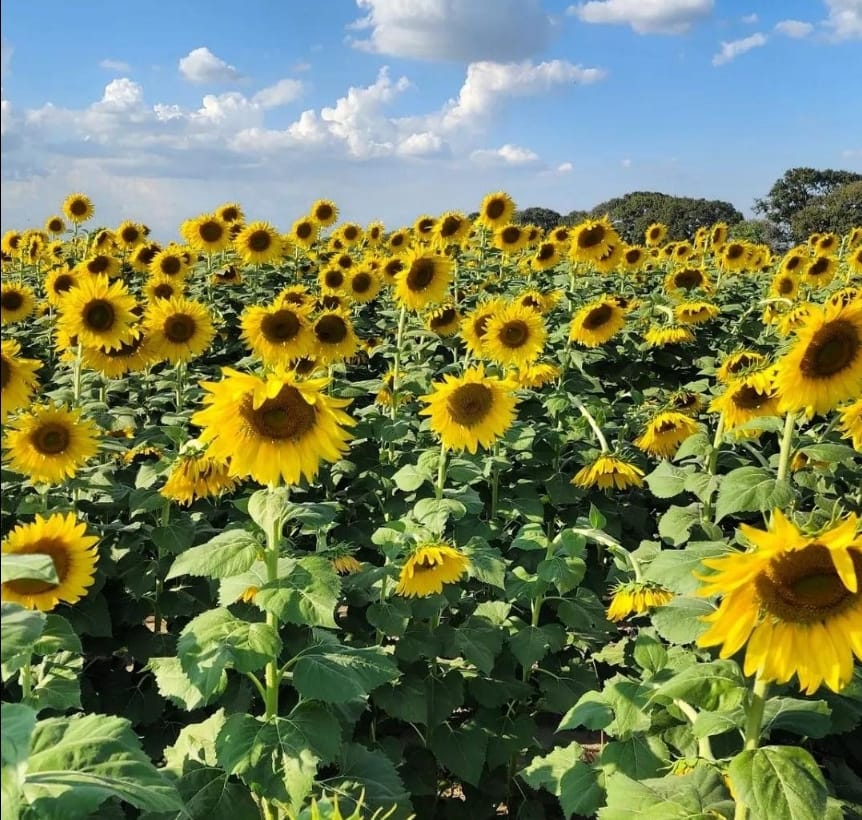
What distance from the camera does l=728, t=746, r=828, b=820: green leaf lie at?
1925 mm

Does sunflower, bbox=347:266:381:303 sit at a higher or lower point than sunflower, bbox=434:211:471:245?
lower

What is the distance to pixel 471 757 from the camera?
3.44 meters

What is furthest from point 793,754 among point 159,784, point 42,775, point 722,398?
point 722,398

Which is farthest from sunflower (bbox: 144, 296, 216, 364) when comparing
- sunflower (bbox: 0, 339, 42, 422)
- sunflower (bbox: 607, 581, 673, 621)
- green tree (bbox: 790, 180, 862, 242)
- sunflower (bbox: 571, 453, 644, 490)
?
green tree (bbox: 790, 180, 862, 242)

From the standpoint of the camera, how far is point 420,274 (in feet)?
21.6

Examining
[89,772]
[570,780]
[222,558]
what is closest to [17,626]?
[89,772]

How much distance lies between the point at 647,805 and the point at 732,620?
64 centimetres

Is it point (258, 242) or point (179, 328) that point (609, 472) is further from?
point (258, 242)

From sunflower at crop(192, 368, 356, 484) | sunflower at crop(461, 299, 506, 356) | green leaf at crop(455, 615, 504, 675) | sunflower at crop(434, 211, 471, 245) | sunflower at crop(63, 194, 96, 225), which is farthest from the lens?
sunflower at crop(63, 194, 96, 225)

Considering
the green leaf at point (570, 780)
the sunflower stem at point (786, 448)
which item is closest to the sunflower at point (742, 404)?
the sunflower stem at point (786, 448)

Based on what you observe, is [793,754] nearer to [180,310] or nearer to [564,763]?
[564,763]

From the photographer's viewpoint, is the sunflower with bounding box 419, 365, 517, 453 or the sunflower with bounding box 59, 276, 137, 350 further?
the sunflower with bounding box 59, 276, 137, 350

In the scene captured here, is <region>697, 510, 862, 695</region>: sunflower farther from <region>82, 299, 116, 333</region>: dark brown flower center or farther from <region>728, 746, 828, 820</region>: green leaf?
<region>82, 299, 116, 333</region>: dark brown flower center

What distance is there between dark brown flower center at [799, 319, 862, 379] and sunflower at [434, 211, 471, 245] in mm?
7156
